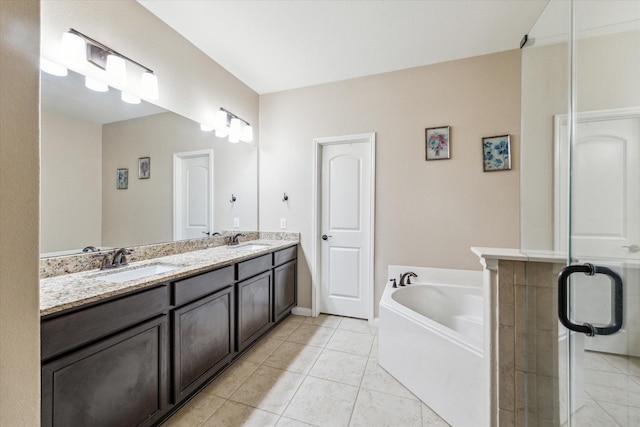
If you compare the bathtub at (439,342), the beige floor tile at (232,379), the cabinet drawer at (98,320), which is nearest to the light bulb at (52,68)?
the cabinet drawer at (98,320)

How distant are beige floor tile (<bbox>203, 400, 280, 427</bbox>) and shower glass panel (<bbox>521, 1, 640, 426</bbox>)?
135cm

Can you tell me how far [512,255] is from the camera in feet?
3.86

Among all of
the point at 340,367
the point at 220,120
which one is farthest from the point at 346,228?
the point at 220,120

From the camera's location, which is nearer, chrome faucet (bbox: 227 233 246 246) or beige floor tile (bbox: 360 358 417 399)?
beige floor tile (bbox: 360 358 417 399)

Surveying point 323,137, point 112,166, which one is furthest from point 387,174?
point 112,166

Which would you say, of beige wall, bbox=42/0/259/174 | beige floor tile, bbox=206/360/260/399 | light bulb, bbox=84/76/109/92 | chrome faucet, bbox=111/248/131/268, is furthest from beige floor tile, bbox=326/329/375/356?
light bulb, bbox=84/76/109/92

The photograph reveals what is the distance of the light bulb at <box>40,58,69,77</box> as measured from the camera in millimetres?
1381

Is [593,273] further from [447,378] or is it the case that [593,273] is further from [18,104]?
[18,104]

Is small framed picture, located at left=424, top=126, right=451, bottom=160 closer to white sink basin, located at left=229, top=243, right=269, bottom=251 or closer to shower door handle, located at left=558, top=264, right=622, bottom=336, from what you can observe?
shower door handle, located at left=558, top=264, right=622, bottom=336

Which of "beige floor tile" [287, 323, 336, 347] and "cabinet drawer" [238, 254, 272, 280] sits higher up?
"cabinet drawer" [238, 254, 272, 280]

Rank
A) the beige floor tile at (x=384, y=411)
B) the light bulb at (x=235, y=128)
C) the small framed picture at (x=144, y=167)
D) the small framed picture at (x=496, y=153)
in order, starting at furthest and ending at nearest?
1. the light bulb at (x=235, y=128)
2. the small framed picture at (x=496, y=153)
3. the small framed picture at (x=144, y=167)
4. the beige floor tile at (x=384, y=411)

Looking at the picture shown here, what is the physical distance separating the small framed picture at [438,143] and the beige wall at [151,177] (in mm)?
2158

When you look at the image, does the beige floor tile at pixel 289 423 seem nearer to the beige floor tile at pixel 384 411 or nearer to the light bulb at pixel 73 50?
the beige floor tile at pixel 384 411

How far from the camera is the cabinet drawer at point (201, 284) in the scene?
1500mm
